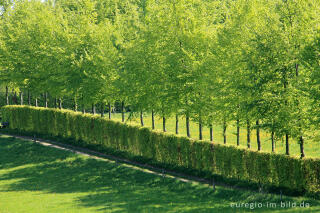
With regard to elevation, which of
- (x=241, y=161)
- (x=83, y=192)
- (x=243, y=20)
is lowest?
(x=83, y=192)

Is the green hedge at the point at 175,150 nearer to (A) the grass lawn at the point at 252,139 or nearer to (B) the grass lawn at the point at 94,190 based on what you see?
(A) the grass lawn at the point at 252,139

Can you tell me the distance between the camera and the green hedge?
3155cm

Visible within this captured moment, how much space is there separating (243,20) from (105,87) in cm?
1777

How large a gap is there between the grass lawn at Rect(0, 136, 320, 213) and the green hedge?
2.37 metres

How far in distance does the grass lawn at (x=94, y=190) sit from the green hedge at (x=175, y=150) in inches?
93.4

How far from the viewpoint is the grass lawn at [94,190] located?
3041 cm

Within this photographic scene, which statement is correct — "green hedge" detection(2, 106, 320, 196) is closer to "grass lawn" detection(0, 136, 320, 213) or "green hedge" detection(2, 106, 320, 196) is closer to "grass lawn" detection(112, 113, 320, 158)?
"grass lawn" detection(112, 113, 320, 158)

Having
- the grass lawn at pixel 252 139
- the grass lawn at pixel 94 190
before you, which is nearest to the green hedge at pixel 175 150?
the grass lawn at pixel 252 139

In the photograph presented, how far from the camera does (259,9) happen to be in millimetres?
39531

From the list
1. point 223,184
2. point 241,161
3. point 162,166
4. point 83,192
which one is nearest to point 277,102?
point 241,161

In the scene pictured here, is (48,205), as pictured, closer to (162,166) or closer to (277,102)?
(162,166)

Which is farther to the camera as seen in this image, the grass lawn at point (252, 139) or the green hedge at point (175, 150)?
the grass lawn at point (252, 139)

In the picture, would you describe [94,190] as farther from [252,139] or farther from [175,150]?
[252,139]

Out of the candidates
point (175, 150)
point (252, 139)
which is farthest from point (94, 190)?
point (252, 139)
